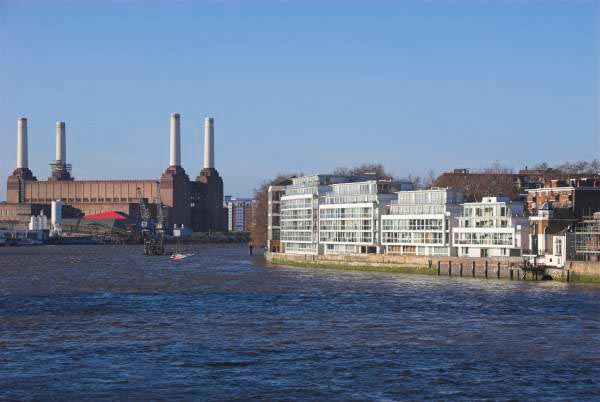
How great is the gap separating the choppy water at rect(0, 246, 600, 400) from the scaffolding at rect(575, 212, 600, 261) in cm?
964

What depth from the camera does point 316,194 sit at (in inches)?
5965

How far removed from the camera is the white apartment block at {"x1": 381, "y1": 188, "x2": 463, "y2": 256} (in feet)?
407

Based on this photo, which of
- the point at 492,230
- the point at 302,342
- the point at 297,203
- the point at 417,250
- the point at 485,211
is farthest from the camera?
the point at 297,203

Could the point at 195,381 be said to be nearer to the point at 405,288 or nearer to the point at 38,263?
the point at 405,288

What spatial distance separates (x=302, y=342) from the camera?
58000mm

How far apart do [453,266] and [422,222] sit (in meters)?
12.0

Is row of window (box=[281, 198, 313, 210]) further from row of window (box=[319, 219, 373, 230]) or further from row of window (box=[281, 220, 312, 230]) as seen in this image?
row of window (box=[319, 219, 373, 230])

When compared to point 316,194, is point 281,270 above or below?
below

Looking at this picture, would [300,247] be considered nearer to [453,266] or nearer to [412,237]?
[412,237]

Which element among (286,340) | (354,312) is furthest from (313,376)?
(354,312)

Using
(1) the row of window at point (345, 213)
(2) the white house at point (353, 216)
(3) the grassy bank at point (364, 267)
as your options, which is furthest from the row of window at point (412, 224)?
(3) the grassy bank at point (364, 267)

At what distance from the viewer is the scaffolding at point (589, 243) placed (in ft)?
348

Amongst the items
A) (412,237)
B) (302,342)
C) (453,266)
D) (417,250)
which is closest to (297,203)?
(412,237)

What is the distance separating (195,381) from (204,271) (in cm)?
8766
